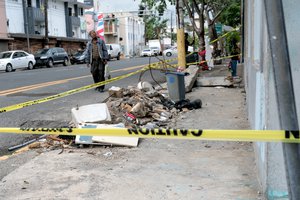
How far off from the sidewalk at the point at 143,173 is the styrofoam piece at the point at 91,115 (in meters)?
0.77

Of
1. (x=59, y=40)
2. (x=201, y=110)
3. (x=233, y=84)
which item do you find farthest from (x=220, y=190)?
(x=59, y=40)

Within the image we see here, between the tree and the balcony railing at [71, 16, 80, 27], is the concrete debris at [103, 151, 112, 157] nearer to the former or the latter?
the tree

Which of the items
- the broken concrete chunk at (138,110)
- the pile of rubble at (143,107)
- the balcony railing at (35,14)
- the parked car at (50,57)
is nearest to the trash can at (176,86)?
the pile of rubble at (143,107)

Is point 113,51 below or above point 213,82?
above

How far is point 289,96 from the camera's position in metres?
1.75

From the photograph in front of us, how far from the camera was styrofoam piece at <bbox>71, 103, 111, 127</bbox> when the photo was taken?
6266 millimetres

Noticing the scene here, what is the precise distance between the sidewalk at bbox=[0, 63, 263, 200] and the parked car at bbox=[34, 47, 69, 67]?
98.1 feet

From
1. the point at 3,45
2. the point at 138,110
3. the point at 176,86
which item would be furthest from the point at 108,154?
the point at 3,45

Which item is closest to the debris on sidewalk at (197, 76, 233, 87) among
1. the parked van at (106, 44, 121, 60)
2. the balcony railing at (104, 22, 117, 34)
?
the parked van at (106, 44, 121, 60)

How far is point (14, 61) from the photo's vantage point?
99.3ft

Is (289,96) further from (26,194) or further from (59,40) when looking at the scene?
(59,40)

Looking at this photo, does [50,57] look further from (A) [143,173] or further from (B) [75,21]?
(A) [143,173]

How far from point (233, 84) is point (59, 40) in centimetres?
4029

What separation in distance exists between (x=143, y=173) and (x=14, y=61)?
27853mm
